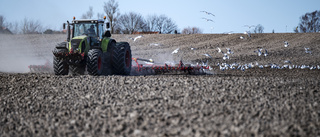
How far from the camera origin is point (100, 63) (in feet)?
40.2

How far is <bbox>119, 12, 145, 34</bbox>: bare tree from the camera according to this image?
54.2 metres

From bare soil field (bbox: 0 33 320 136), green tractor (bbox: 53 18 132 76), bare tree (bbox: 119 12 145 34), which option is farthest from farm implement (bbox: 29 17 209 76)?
bare tree (bbox: 119 12 145 34)

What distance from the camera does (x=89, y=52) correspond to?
11906mm

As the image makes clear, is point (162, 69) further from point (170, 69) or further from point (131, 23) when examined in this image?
point (131, 23)

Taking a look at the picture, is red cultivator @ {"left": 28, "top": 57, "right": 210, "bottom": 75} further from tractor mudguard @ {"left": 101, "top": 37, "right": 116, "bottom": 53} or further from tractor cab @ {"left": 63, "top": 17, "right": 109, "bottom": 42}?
tractor cab @ {"left": 63, "top": 17, "right": 109, "bottom": 42}

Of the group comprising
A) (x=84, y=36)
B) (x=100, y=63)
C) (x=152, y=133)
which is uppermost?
(x=84, y=36)

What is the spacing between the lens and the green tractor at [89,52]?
39.1ft

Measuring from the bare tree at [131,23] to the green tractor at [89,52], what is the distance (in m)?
39.9

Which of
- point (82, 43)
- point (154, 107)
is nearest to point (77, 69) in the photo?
point (82, 43)

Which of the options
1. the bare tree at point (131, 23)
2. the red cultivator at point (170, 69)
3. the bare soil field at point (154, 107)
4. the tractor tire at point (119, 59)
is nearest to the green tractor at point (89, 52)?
the tractor tire at point (119, 59)

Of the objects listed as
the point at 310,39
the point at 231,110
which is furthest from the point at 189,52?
the point at 231,110

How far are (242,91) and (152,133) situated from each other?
11.3 ft

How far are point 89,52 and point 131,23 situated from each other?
45.3 meters

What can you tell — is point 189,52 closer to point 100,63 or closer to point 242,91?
point 100,63
